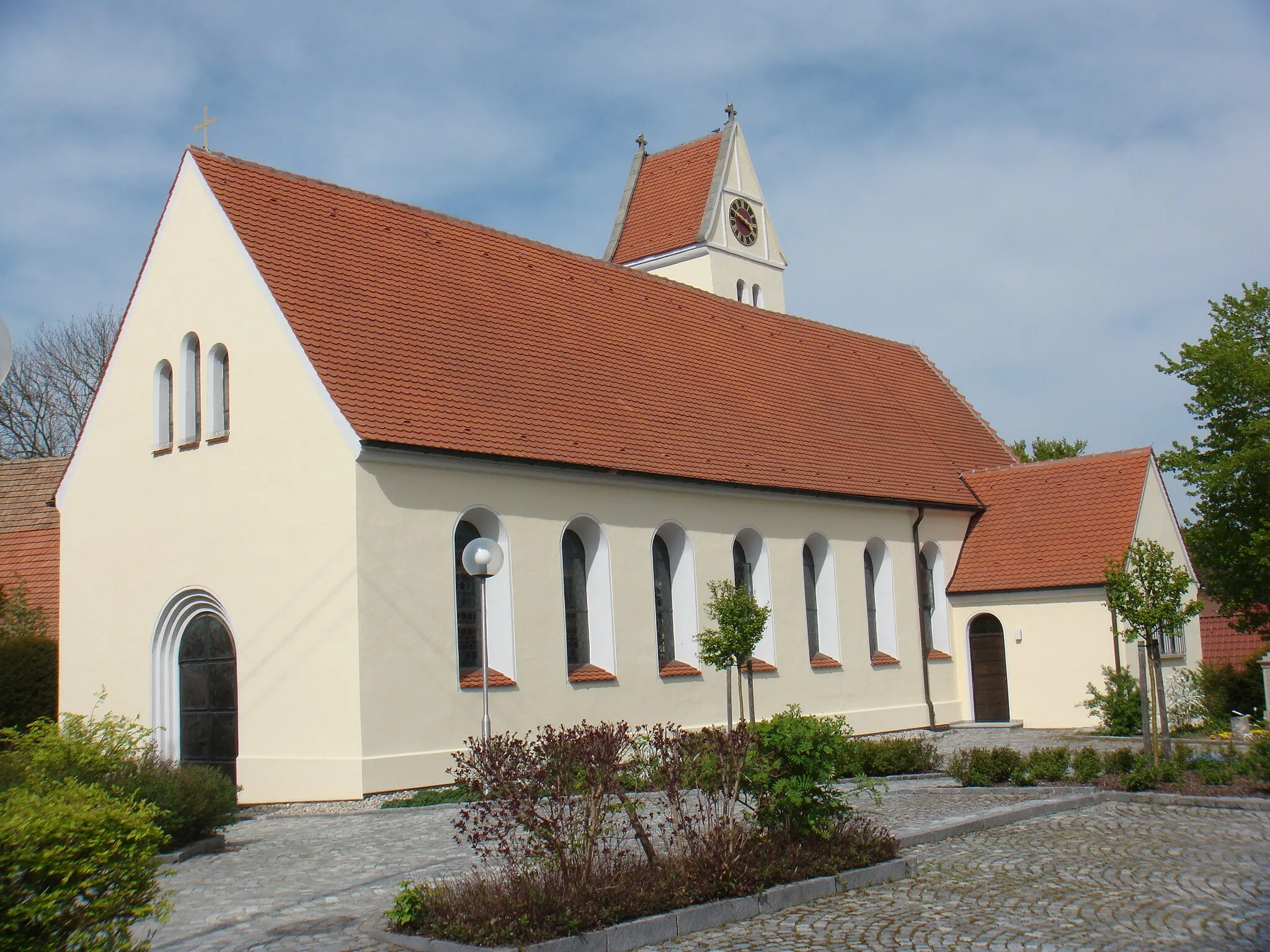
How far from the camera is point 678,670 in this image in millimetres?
20500

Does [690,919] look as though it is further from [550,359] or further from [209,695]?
[550,359]

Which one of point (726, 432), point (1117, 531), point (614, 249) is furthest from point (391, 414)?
point (614, 249)

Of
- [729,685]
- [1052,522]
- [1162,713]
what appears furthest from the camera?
[1052,522]

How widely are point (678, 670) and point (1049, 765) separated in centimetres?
663

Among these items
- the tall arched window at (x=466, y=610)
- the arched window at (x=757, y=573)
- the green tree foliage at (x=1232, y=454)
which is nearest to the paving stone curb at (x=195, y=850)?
the tall arched window at (x=466, y=610)

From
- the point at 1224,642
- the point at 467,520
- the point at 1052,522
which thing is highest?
the point at 1052,522

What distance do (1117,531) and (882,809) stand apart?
46.5 feet

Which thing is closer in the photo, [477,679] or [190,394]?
[477,679]

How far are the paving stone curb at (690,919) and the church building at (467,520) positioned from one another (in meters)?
7.93

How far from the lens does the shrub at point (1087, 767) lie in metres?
15.2

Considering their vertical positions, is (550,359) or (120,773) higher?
(550,359)

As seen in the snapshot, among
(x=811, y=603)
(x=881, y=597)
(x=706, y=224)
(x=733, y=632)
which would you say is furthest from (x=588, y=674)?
(x=706, y=224)

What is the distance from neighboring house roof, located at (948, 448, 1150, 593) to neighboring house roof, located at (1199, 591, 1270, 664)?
685 cm

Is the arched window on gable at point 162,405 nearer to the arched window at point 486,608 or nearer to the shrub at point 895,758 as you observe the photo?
the arched window at point 486,608
